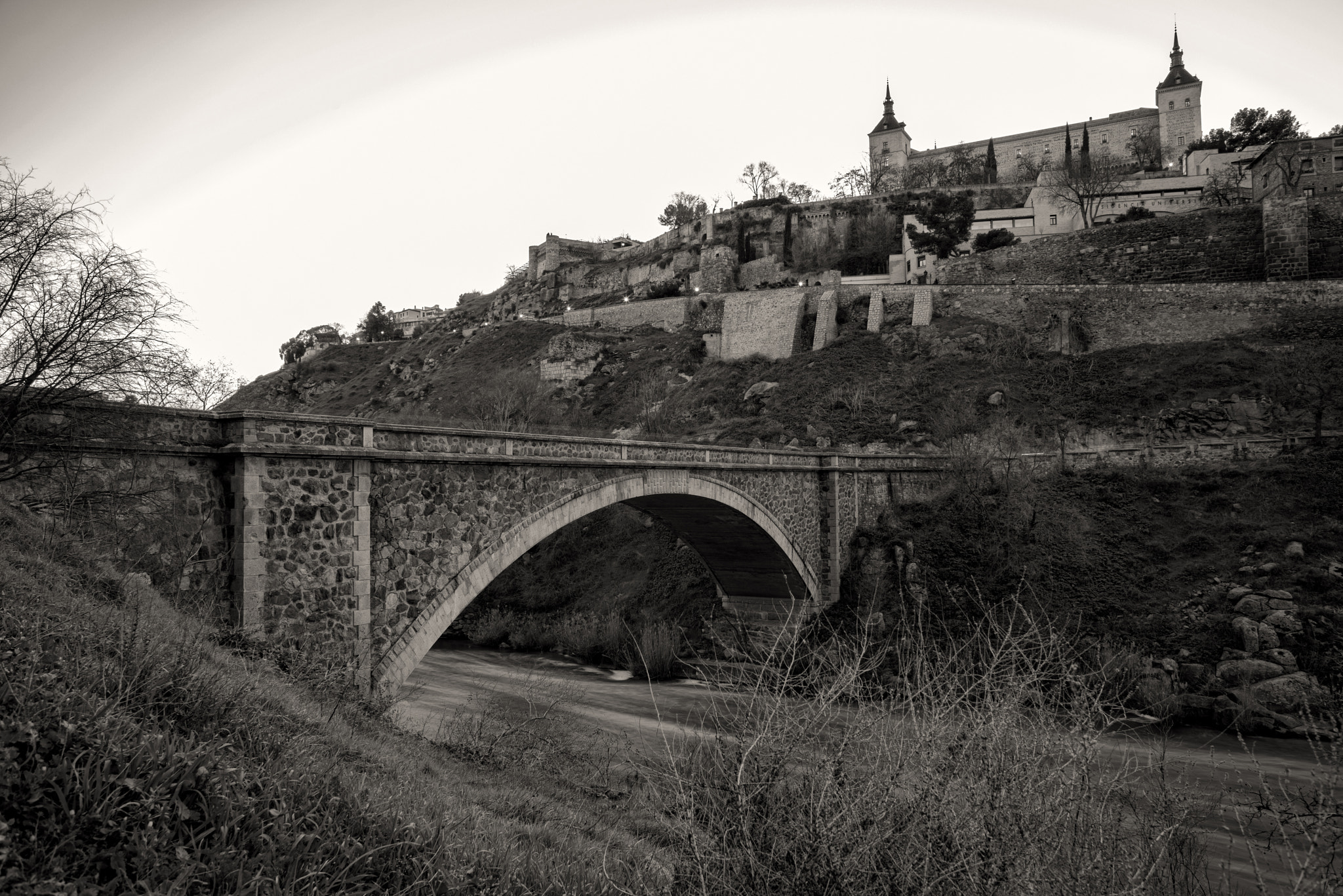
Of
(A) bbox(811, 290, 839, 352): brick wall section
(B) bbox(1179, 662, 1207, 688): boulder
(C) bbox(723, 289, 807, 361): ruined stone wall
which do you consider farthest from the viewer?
(C) bbox(723, 289, 807, 361): ruined stone wall

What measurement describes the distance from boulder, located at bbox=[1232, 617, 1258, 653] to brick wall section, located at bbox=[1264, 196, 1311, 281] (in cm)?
2596

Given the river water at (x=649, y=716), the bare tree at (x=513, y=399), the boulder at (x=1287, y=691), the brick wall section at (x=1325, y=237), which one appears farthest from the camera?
the bare tree at (x=513, y=399)

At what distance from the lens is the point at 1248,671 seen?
18000 mm

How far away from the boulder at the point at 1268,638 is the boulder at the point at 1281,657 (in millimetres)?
159

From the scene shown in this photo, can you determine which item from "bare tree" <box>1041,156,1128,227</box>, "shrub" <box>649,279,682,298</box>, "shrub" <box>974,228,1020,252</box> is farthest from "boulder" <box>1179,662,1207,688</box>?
"shrub" <box>649,279,682,298</box>

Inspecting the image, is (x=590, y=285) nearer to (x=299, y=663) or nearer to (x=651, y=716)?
(x=651, y=716)

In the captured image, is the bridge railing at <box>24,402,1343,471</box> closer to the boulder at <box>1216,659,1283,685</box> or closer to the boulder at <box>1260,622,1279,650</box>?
the boulder at <box>1216,659,1283,685</box>

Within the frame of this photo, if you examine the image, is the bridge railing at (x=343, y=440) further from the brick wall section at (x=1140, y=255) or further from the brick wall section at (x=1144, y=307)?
the brick wall section at (x=1140, y=255)

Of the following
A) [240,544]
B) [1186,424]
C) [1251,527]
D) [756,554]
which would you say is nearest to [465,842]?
[240,544]

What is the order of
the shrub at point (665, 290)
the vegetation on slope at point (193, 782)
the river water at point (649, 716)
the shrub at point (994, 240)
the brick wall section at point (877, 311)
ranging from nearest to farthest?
1. the vegetation on slope at point (193, 782)
2. the river water at point (649, 716)
3. the brick wall section at point (877, 311)
4. the shrub at point (994, 240)
5. the shrub at point (665, 290)

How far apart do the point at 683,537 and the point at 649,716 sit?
6007mm

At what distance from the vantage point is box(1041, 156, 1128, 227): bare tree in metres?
50.6

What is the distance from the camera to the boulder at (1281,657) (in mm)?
17859

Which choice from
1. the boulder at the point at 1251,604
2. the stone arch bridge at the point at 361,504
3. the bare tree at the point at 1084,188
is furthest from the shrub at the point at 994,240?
the stone arch bridge at the point at 361,504
